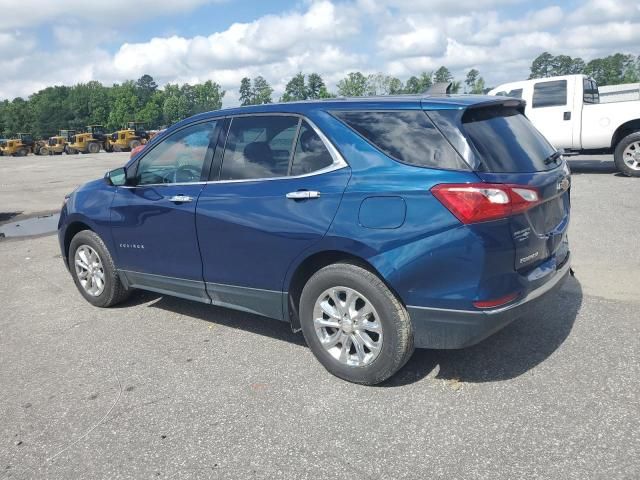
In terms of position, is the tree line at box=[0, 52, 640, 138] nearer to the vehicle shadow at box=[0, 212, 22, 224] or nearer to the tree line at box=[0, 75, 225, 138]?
the tree line at box=[0, 75, 225, 138]

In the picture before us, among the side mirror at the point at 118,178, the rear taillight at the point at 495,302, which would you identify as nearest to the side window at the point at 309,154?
the rear taillight at the point at 495,302

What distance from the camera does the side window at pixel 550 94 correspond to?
12048 millimetres

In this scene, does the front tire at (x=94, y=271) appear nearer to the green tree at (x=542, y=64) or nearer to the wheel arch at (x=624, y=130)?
the wheel arch at (x=624, y=130)

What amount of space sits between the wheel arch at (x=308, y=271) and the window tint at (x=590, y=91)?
34.2 feet

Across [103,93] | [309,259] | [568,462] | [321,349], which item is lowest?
[568,462]

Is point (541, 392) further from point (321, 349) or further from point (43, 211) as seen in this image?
point (43, 211)

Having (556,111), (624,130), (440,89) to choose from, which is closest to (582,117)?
(556,111)

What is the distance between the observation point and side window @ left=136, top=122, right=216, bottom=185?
14.2 feet

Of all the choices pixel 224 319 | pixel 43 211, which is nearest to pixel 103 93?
pixel 43 211

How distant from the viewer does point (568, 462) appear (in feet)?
8.74

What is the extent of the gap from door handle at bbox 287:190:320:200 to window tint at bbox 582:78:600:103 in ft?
34.2

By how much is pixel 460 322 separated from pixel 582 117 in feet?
33.6

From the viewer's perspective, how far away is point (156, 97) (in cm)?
13475

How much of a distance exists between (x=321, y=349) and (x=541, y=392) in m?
1.36
